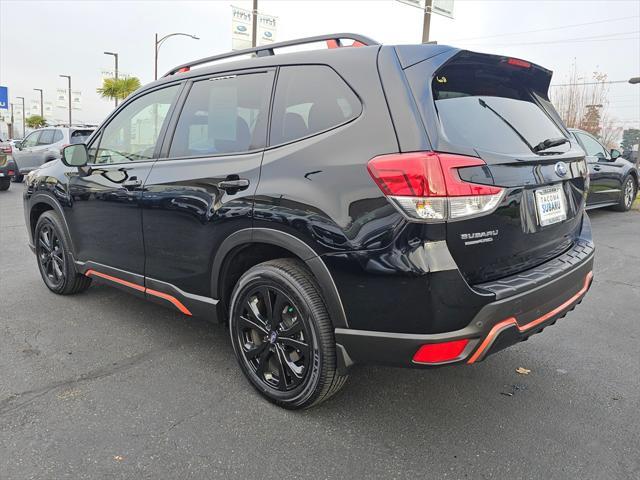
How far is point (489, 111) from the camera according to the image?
2477 mm

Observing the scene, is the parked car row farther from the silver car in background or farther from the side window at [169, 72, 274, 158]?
the side window at [169, 72, 274, 158]

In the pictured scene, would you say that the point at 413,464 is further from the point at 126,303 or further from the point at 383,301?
the point at 126,303

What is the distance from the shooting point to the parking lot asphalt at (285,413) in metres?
2.18

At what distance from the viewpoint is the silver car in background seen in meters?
15.1

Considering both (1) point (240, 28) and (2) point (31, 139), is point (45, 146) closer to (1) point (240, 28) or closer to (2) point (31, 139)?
(2) point (31, 139)

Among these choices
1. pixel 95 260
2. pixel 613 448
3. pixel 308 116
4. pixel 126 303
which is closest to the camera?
pixel 613 448

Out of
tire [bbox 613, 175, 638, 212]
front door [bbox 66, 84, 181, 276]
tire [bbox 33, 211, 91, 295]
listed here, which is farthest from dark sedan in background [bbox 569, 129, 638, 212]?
tire [bbox 33, 211, 91, 295]

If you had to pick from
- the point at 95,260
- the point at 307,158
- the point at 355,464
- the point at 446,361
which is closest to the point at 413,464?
the point at 355,464

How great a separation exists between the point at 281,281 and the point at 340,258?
0.40 metres

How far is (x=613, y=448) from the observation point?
7.60 ft

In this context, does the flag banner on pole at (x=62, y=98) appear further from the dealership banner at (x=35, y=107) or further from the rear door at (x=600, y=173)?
the rear door at (x=600, y=173)

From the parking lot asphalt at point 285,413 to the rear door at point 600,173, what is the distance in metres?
5.50

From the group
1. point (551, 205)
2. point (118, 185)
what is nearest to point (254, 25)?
point (118, 185)

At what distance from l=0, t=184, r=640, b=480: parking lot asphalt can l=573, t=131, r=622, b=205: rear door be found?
18.0 feet
